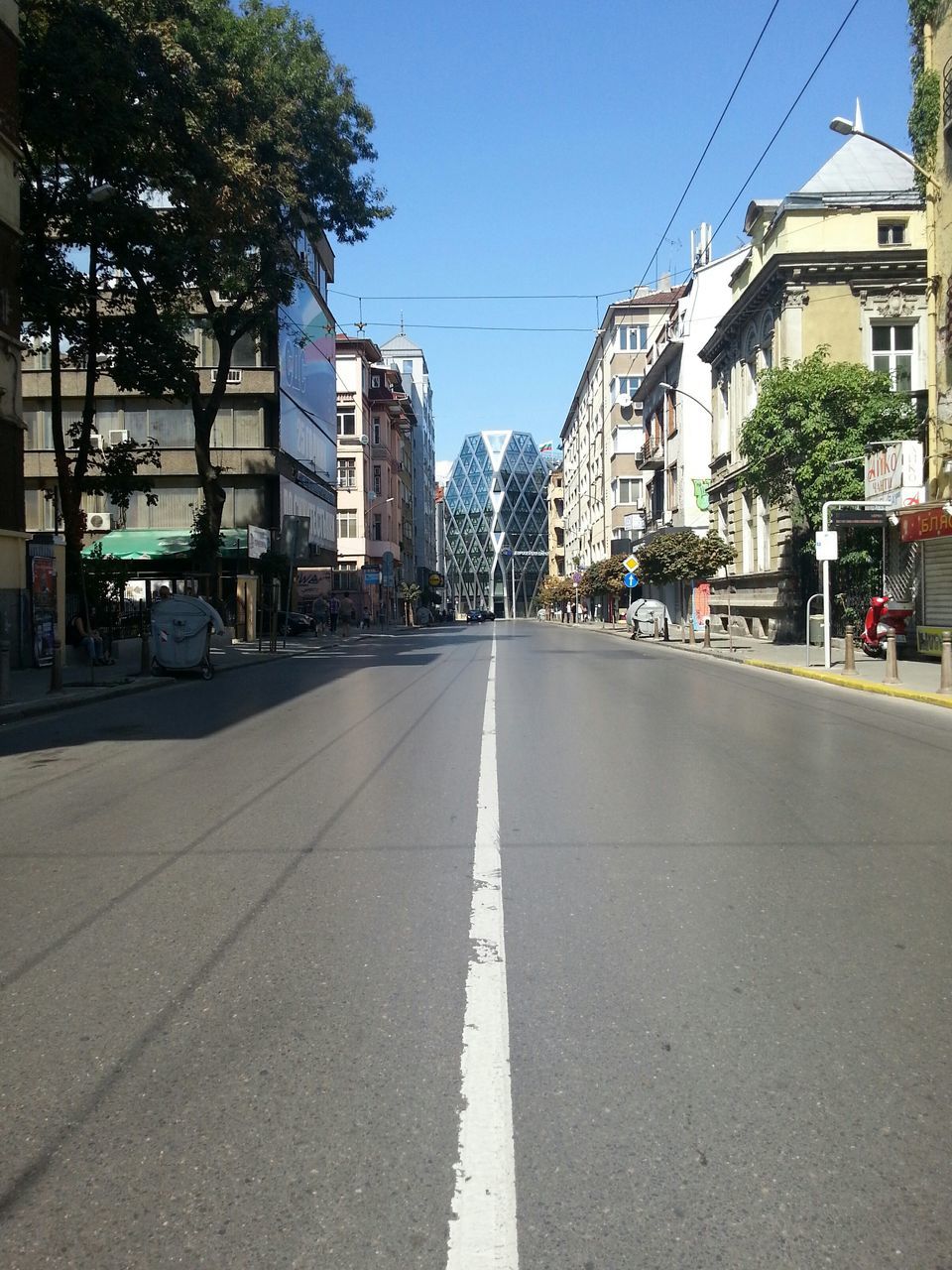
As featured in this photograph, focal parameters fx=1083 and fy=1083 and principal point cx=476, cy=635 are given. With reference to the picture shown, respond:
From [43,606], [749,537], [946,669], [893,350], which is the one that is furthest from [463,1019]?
[749,537]

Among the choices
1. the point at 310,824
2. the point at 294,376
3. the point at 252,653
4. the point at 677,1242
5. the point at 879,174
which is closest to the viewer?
the point at 677,1242

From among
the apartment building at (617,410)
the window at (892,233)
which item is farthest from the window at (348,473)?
the window at (892,233)

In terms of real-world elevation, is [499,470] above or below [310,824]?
above

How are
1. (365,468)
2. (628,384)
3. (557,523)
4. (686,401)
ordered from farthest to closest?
(557,523), (365,468), (628,384), (686,401)

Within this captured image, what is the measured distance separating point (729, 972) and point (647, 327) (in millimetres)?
77455

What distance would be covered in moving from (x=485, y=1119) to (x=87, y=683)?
1754 centimetres

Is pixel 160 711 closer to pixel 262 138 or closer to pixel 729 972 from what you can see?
pixel 729 972

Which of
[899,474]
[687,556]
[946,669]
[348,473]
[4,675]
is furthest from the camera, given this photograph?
[348,473]

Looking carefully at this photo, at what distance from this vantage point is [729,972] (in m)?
4.37

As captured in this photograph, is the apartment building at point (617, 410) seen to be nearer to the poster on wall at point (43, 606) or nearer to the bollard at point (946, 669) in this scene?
the poster on wall at point (43, 606)

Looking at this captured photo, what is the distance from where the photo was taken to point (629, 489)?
77.0m

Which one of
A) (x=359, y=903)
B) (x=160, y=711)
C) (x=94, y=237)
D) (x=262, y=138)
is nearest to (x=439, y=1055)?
(x=359, y=903)

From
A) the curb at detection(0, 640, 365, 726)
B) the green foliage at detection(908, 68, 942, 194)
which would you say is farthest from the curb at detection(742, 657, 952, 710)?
the curb at detection(0, 640, 365, 726)

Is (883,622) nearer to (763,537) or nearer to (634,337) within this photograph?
(763,537)
